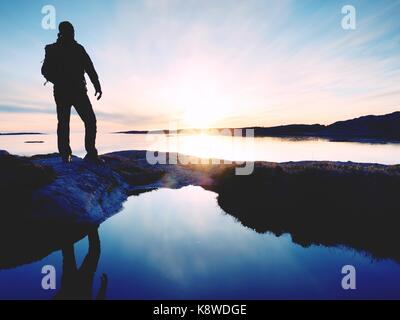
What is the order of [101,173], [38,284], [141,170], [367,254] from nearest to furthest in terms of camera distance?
[38,284]
[367,254]
[101,173]
[141,170]

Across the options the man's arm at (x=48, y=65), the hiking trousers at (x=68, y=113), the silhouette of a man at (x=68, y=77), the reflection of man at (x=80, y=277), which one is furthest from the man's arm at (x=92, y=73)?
the reflection of man at (x=80, y=277)

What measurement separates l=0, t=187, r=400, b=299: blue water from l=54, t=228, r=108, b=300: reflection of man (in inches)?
4.1

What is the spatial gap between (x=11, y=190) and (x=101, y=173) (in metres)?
4.25

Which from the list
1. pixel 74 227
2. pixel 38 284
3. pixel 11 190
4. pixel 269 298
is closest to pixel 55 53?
pixel 11 190

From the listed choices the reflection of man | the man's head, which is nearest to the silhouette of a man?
the man's head

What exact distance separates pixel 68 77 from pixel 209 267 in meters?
7.24

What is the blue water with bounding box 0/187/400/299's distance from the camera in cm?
458

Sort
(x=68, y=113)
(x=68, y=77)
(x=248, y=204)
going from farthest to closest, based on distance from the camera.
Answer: (x=248, y=204) → (x=68, y=113) → (x=68, y=77)

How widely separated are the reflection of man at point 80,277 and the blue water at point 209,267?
0.34ft

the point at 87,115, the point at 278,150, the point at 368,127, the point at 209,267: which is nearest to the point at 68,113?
the point at 87,115

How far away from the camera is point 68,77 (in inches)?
349

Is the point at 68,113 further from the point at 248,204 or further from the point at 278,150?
the point at 278,150

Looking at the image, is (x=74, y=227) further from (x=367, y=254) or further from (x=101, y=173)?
(x=367, y=254)

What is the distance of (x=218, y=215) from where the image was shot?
31.1 feet
